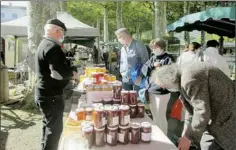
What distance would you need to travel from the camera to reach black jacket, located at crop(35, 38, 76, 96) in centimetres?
252

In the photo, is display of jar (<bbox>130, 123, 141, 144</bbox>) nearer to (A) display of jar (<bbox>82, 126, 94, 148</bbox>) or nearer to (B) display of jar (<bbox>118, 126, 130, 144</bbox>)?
(B) display of jar (<bbox>118, 126, 130, 144</bbox>)

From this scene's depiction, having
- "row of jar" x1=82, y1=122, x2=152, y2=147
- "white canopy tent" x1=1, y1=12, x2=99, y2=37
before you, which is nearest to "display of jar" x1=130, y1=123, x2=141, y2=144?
"row of jar" x1=82, y1=122, x2=152, y2=147

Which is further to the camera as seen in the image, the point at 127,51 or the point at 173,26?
the point at 173,26

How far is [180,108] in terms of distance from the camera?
302 centimetres

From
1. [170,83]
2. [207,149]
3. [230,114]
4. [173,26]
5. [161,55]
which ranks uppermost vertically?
[173,26]

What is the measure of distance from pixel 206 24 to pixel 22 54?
803cm

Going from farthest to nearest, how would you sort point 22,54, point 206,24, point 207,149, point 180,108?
point 22,54, point 206,24, point 180,108, point 207,149

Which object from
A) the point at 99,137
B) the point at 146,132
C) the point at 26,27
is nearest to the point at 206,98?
the point at 146,132

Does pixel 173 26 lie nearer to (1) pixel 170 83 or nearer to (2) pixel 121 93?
(2) pixel 121 93

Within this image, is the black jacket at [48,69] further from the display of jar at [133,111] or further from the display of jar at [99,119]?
the display of jar at [99,119]

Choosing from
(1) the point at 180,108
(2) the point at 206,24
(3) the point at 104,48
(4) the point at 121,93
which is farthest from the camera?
(3) the point at 104,48

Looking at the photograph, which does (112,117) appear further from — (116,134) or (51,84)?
(51,84)

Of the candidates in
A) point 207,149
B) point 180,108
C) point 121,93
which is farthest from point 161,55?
point 207,149

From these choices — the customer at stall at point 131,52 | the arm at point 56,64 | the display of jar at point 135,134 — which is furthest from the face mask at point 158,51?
the display of jar at point 135,134
